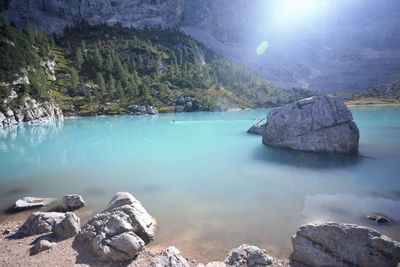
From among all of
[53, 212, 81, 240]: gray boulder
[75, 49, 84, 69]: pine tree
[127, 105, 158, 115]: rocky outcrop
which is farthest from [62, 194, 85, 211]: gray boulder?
[75, 49, 84, 69]: pine tree

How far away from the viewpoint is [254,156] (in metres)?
38.5

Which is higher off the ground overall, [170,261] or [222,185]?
[170,261]

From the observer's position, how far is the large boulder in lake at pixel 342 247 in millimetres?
12500

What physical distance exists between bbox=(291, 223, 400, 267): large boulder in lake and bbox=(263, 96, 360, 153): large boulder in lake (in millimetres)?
27551

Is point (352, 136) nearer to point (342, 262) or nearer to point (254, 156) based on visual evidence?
point (254, 156)

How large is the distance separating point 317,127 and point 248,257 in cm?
2995

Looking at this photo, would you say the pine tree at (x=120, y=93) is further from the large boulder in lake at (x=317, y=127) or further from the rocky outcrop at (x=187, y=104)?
the large boulder in lake at (x=317, y=127)

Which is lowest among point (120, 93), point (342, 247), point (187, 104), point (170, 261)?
point (187, 104)

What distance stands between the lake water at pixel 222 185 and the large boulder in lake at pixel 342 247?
149 cm

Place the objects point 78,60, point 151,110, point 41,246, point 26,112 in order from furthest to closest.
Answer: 1. point 78,60
2. point 151,110
3. point 26,112
4. point 41,246

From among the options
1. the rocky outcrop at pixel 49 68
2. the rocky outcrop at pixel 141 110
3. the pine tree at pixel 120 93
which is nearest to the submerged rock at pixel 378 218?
the rocky outcrop at pixel 141 110

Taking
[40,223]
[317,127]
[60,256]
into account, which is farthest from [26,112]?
[60,256]

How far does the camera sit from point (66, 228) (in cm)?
1661

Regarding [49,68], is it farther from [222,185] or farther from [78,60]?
[222,185]
